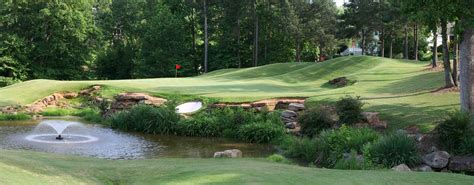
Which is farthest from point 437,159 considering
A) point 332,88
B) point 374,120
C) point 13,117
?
point 13,117

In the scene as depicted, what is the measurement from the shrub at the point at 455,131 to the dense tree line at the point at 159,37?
45902mm

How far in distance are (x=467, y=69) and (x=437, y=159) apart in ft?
18.7

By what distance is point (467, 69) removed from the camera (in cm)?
1927

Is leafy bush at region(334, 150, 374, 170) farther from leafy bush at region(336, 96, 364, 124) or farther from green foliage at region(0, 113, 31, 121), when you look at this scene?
green foliage at region(0, 113, 31, 121)

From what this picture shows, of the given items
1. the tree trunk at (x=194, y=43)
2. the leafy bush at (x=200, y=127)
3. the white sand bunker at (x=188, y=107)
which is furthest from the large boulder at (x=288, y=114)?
the tree trunk at (x=194, y=43)

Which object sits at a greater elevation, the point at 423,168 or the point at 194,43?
the point at 194,43

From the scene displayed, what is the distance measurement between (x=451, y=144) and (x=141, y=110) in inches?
609

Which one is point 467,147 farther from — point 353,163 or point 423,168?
point 353,163

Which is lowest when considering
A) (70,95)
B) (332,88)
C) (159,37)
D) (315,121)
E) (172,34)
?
(315,121)

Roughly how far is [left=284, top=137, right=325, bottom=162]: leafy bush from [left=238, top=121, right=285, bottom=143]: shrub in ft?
11.0

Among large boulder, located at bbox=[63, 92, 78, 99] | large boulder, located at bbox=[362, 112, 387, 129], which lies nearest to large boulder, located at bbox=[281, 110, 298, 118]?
large boulder, located at bbox=[362, 112, 387, 129]

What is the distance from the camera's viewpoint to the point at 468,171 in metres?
14.7

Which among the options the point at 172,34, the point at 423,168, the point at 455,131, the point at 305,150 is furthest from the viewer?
the point at 172,34

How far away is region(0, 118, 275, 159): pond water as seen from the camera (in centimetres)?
1872
